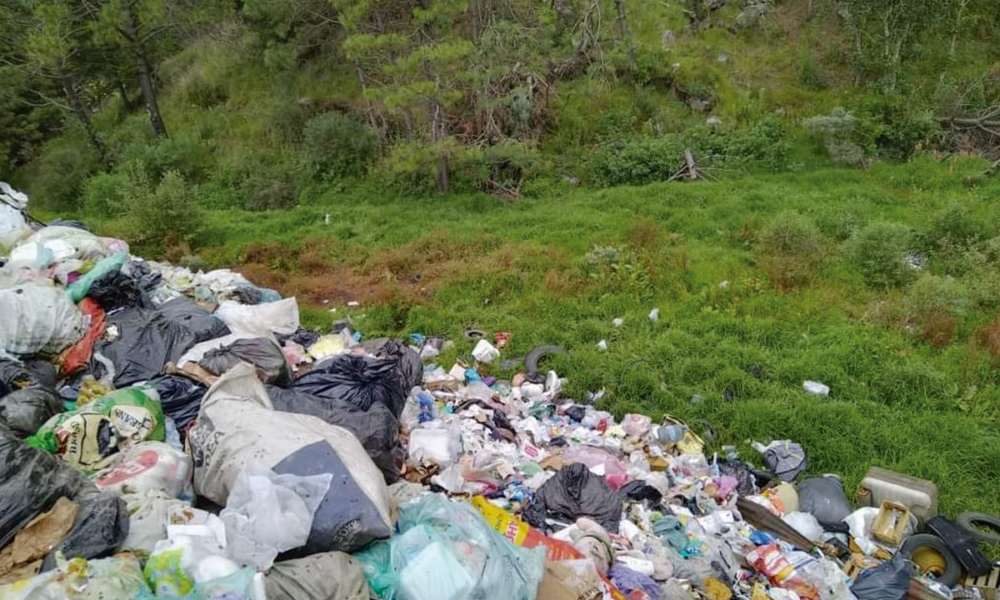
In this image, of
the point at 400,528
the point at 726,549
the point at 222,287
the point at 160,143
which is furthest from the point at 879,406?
the point at 160,143

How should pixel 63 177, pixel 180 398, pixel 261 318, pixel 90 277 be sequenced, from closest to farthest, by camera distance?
pixel 180 398 < pixel 90 277 < pixel 261 318 < pixel 63 177

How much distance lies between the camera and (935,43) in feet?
39.2

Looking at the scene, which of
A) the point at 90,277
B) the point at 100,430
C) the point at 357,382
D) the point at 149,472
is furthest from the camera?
the point at 90,277

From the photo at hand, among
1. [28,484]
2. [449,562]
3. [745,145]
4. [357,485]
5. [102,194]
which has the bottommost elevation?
[102,194]

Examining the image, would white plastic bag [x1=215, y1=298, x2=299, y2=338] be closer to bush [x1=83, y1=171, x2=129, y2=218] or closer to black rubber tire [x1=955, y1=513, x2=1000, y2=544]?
black rubber tire [x1=955, y1=513, x2=1000, y2=544]

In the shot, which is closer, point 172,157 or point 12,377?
point 12,377

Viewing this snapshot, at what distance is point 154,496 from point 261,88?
14.0 metres

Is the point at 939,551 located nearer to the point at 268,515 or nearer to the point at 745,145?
the point at 268,515

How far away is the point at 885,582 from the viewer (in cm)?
337

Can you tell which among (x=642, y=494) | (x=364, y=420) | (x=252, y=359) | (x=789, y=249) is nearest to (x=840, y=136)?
(x=789, y=249)

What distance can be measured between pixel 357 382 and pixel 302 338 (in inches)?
66.3

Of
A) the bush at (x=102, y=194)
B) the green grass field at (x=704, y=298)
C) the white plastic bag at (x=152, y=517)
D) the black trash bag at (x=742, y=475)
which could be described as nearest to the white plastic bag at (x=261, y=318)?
the green grass field at (x=704, y=298)

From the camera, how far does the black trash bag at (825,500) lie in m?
4.00

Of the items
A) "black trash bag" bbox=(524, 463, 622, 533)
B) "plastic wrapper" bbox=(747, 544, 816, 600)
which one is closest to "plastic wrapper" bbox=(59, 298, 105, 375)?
"black trash bag" bbox=(524, 463, 622, 533)
